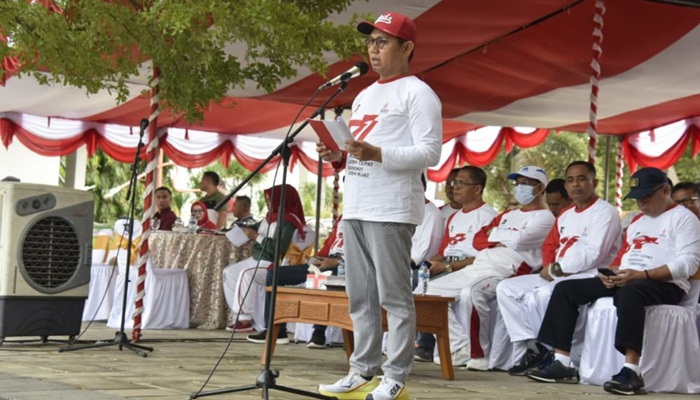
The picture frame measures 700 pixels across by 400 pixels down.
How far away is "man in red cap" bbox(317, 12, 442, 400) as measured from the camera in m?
4.43

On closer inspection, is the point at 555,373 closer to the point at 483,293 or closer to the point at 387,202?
the point at 483,293

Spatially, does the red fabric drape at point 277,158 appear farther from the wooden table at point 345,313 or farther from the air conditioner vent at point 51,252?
the wooden table at point 345,313

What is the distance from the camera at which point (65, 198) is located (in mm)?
7230

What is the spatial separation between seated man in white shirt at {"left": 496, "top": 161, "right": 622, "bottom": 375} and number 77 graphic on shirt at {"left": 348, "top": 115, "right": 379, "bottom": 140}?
2.65 meters

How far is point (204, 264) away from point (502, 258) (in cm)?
426

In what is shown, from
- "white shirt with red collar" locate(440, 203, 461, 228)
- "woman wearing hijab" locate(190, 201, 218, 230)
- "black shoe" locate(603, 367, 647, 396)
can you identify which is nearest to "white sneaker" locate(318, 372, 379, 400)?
"black shoe" locate(603, 367, 647, 396)

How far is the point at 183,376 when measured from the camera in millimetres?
5680

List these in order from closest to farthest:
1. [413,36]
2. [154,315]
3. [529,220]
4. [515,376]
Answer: [413,36]
[515,376]
[529,220]
[154,315]

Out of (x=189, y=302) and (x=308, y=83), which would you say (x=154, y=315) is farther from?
(x=308, y=83)

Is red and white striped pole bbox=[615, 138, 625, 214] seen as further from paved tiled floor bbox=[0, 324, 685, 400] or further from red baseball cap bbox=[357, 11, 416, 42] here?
red baseball cap bbox=[357, 11, 416, 42]

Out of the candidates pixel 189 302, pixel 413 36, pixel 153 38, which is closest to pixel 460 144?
pixel 189 302

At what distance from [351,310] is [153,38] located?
3761 millimetres


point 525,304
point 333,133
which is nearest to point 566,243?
point 525,304

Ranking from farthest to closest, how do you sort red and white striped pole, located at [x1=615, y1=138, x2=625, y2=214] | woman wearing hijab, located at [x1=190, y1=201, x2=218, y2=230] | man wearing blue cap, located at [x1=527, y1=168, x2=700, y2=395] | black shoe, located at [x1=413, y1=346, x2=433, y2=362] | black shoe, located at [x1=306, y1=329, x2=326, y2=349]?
red and white striped pole, located at [x1=615, y1=138, x2=625, y2=214] → woman wearing hijab, located at [x1=190, y1=201, x2=218, y2=230] → black shoe, located at [x1=306, y1=329, x2=326, y2=349] → black shoe, located at [x1=413, y1=346, x2=433, y2=362] → man wearing blue cap, located at [x1=527, y1=168, x2=700, y2=395]
